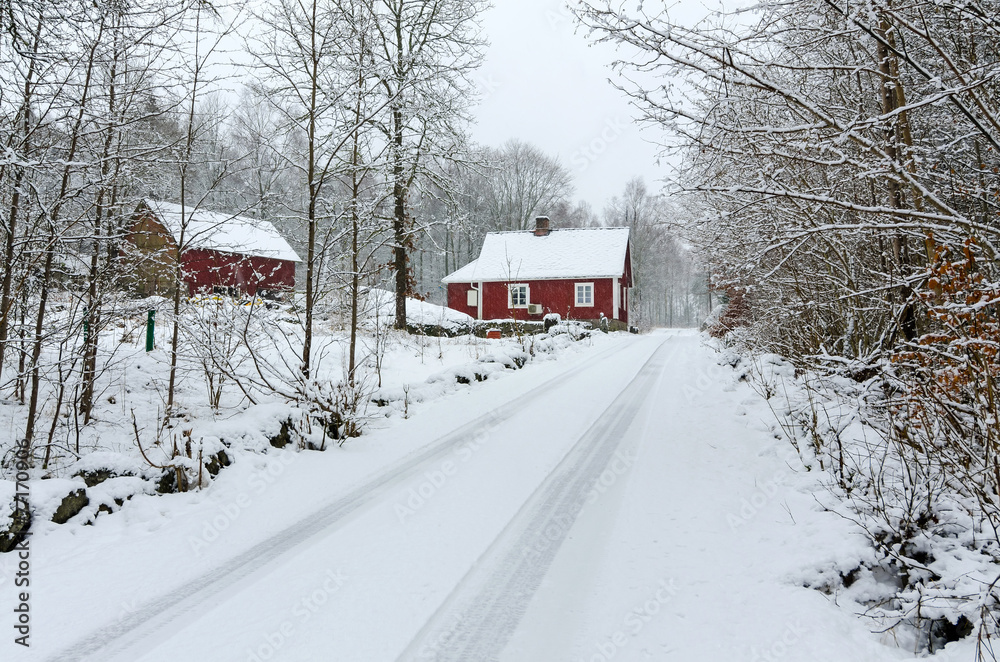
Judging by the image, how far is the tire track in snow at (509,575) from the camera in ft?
7.60

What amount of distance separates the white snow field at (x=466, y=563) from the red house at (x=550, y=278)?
79.1 feet

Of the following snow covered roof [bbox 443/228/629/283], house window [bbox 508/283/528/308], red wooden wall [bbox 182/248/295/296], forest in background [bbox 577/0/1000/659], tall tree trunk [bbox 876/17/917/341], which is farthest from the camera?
house window [bbox 508/283/528/308]

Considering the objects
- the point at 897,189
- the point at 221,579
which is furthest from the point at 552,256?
the point at 221,579

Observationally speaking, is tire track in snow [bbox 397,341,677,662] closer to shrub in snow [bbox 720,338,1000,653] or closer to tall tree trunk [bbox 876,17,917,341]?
shrub in snow [bbox 720,338,1000,653]

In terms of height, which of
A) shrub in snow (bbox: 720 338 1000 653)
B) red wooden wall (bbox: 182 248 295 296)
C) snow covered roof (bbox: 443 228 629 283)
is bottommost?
shrub in snow (bbox: 720 338 1000 653)

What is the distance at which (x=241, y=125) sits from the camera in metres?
5.82

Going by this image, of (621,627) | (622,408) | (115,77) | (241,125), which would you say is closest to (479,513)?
(621,627)

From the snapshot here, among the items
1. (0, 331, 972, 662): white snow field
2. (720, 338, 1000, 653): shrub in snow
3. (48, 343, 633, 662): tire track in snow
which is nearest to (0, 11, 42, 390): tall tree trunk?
(0, 331, 972, 662): white snow field

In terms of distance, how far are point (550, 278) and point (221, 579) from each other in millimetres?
27601

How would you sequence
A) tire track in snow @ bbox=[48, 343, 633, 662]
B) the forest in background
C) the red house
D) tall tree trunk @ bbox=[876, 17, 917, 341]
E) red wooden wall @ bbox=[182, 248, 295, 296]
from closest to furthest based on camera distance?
tire track in snow @ bbox=[48, 343, 633, 662]
the forest in background
tall tree trunk @ bbox=[876, 17, 917, 341]
red wooden wall @ bbox=[182, 248, 295, 296]
the red house

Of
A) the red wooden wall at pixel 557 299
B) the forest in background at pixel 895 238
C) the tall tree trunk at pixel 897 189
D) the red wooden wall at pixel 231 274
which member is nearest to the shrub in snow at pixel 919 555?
the forest in background at pixel 895 238

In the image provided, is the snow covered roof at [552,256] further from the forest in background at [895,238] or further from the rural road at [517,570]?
the rural road at [517,570]

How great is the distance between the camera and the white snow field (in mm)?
2322

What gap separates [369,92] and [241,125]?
4.83ft
